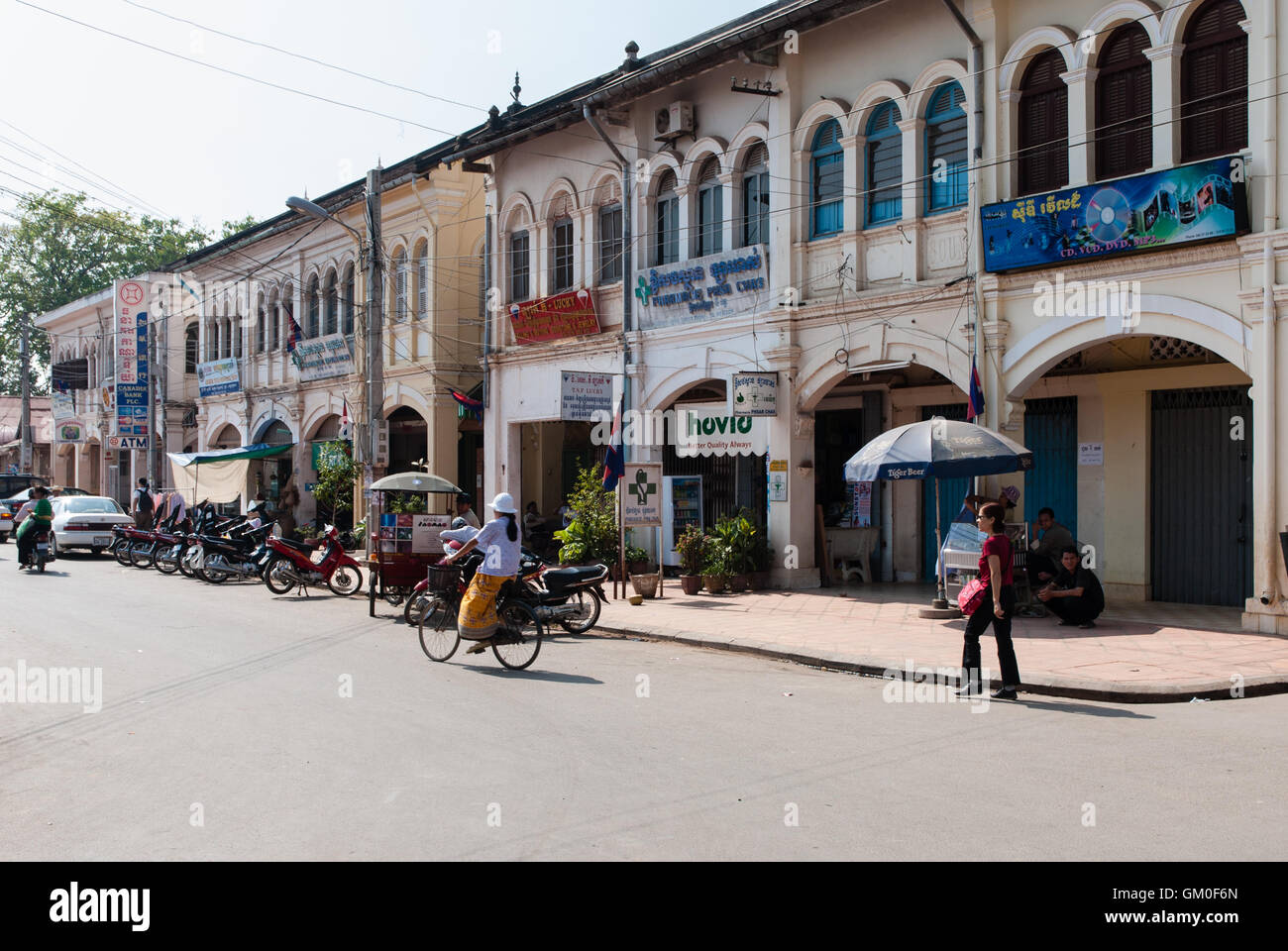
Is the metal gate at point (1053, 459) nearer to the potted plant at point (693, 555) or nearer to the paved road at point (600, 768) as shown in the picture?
the potted plant at point (693, 555)

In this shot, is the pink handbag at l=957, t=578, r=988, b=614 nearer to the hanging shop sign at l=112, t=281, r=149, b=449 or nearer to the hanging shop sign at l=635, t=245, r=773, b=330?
the hanging shop sign at l=635, t=245, r=773, b=330

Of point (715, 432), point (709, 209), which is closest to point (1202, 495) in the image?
point (715, 432)

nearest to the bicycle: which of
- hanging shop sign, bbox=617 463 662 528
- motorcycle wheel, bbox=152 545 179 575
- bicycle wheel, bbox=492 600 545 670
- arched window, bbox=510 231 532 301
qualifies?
bicycle wheel, bbox=492 600 545 670

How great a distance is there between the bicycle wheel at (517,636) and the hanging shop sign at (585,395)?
9.07 m

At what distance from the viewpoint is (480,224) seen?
27500 millimetres

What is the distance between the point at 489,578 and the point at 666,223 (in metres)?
11.4

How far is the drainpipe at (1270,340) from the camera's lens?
490 inches

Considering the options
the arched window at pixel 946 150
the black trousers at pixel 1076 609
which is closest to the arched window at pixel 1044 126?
the arched window at pixel 946 150

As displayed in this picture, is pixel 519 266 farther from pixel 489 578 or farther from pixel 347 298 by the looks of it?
pixel 489 578

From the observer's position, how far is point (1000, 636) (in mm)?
9656

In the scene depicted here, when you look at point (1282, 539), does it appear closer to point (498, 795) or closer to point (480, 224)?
point (498, 795)

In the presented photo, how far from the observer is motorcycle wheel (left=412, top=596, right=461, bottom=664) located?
11836 mm

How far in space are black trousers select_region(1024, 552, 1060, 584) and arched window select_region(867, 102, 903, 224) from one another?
5.48 metres

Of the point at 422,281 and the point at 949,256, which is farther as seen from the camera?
the point at 422,281
